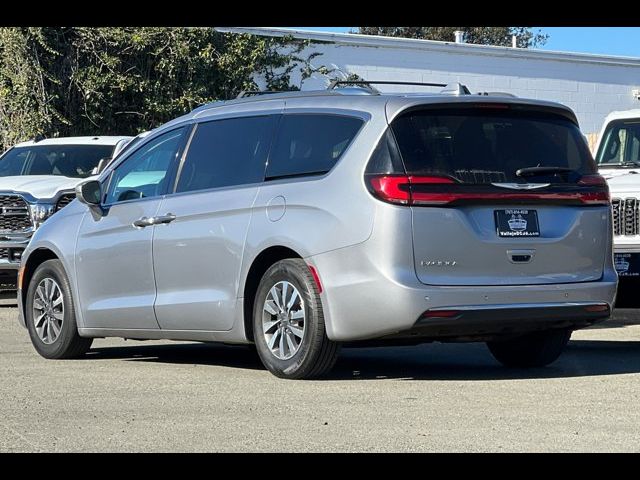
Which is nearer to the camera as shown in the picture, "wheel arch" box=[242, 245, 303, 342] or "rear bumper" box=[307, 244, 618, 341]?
"rear bumper" box=[307, 244, 618, 341]

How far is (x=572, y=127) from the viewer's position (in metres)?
9.68

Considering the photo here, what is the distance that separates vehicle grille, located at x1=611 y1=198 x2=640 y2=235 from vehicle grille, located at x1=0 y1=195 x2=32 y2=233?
276 inches

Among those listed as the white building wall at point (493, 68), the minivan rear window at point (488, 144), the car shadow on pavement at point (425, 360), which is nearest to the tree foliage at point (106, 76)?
the white building wall at point (493, 68)

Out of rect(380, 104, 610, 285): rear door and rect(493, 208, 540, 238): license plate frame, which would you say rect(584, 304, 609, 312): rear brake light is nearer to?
rect(380, 104, 610, 285): rear door

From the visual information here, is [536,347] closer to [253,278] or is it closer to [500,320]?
[500,320]

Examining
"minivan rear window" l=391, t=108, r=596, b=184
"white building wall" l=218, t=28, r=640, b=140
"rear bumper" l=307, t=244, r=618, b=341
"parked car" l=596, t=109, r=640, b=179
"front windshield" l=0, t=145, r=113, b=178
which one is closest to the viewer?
"rear bumper" l=307, t=244, r=618, b=341

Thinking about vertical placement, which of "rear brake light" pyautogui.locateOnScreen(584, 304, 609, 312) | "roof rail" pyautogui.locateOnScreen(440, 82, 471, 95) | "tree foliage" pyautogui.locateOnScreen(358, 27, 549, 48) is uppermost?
"roof rail" pyautogui.locateOnScreen(440, 82, 471, 95)

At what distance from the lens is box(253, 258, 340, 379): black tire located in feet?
29.4

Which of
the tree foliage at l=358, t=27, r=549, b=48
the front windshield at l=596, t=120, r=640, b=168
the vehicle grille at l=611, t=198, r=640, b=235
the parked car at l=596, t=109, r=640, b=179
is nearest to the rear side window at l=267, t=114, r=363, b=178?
the vehicle grille at l=611, t=198, r=640, b=235

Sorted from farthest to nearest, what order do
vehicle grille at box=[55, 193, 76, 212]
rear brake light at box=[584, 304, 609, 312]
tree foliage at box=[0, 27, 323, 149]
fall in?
tree foliage at box=[0, 27, 323, 149] < vehicle grille at box=[55, 193, 76, 212] < rear brake light at box=[584, 304, 609, 312]

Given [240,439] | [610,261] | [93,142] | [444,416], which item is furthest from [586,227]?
[93,142]

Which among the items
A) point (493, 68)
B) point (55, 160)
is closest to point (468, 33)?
point (493, 68)

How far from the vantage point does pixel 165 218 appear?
1012 cm

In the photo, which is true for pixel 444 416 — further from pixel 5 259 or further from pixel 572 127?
pixel 5 259
